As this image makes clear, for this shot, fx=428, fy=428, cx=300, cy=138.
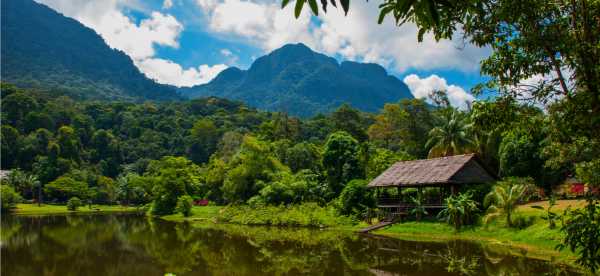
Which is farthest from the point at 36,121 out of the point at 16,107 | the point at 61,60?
the point at 61,60

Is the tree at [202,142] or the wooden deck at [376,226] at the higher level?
the tree at [202,142]

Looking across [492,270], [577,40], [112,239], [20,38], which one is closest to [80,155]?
[112,239]

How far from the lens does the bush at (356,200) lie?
2900cm

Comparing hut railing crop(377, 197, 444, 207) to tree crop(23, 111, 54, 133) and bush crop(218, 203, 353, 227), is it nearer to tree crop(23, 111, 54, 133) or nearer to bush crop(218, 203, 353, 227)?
bush crop(218, 203, 353, 227)

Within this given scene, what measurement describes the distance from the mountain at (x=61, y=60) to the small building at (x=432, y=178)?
131890 millimetres

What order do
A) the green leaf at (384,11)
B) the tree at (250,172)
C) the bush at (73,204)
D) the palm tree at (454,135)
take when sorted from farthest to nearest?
the bush at (73,204), the tree at (250,172), the palm tree at (454,135), the green leaf at (384,11)

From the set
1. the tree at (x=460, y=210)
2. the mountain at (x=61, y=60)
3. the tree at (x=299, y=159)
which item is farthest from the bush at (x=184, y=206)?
the mountain at (x=61, y=60)

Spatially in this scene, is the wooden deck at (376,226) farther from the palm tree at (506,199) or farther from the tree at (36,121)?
the tree at (36,121)

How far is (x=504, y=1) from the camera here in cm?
625

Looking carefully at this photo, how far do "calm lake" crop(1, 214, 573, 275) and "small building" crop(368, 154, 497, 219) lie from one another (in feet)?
15.0

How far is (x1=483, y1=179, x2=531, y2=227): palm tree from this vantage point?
19.6m

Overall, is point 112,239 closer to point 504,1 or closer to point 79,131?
point 504,1

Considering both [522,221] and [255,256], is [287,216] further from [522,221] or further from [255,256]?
[522,221]

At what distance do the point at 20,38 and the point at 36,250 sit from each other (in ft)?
582
